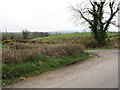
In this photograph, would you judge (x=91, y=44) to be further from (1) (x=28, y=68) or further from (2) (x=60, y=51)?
(1) (x=28, y=68)

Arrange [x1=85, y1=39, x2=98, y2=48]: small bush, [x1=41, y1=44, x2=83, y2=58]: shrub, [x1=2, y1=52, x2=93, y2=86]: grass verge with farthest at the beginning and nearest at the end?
[x1=85, y1=39, x2=98, y2=48]: small bush → [x1=41, y1=44, x2=83, y2=58]: shrub → [x1=2, y1=52, x2=93, y2=86]: grass verge

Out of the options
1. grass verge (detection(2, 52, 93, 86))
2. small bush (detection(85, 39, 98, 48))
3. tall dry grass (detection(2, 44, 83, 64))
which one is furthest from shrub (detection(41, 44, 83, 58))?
small bush (detection(85, 39, 98, 48))

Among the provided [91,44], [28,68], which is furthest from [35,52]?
[91,44]

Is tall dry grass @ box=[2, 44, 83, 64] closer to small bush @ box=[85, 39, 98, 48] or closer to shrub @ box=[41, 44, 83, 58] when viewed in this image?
shrub @ box=[41, 44, 83, 58]

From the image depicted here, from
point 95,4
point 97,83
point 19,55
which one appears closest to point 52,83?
point 97,83

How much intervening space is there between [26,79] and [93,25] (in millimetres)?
13756

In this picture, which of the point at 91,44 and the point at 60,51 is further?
the point at 91,44

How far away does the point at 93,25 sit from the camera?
666 inches

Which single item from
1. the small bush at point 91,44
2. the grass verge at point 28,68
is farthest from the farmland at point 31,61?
the small bush at point 91,44

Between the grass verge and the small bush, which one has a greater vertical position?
the small bush

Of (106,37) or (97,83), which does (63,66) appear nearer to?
(97,83)

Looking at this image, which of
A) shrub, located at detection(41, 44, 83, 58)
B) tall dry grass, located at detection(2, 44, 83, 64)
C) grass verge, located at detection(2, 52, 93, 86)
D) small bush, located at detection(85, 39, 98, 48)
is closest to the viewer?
grass verge, located at detection(2, 52, 93, 86)

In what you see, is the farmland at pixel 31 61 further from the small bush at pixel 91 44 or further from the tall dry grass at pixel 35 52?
the small bush at pixel 91 44

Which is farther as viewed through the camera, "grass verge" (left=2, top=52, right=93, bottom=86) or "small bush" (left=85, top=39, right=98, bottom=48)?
"small bush" (left=85, top=39, right=98, bottom=48)
